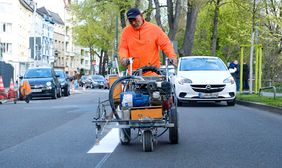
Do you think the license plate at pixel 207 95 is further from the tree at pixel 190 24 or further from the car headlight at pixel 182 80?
the tree at pixel 190 24

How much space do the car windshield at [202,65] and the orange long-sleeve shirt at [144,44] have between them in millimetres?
10801

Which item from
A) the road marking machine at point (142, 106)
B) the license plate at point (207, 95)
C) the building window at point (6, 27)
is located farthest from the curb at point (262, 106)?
the building window at point (6, 27)

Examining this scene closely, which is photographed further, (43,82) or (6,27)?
(6,27)

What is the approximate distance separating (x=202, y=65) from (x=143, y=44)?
11.2m

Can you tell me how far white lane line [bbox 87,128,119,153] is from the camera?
7.98 metres

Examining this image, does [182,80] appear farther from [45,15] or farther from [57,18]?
[57,18]

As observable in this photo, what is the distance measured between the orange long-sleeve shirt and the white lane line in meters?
1.23

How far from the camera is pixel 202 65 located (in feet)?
64.0

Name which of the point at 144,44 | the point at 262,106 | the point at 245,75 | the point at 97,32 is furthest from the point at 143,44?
the point at 97,32

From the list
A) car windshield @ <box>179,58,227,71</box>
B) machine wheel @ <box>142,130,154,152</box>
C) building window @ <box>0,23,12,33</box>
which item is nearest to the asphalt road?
machine wheel @ <box>142,130,154,152</box>

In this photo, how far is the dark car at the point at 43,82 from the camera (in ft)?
93.0

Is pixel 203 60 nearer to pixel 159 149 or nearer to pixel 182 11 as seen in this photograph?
pixel 159 149

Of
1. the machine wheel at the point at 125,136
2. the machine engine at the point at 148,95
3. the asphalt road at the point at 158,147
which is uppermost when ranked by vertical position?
the machine engine at the point at 148,95

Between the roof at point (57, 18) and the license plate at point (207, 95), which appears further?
the roof at point (57, 18)
